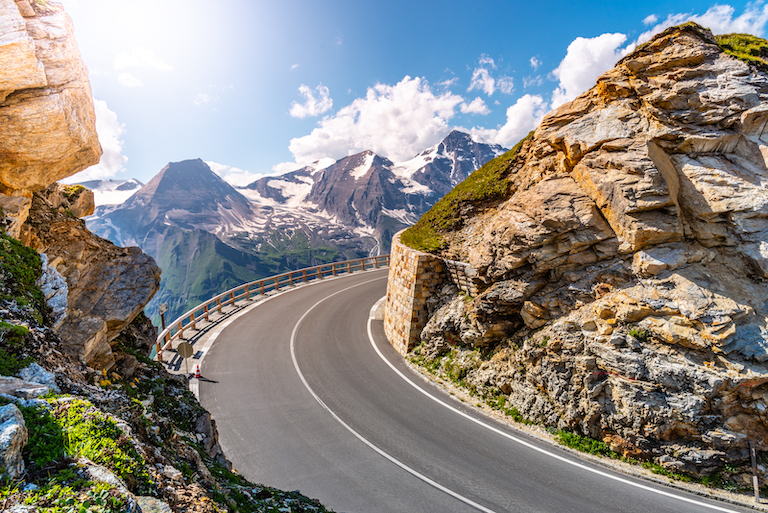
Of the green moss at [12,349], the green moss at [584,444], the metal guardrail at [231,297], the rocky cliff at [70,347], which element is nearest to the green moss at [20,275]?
the rocky cliff at [70,347]

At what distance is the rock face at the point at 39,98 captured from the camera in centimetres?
584

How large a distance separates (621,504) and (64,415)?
419 inches

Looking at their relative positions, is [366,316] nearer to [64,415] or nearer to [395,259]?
[395,259]

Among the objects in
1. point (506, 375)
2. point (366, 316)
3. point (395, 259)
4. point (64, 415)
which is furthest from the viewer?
point (366, 316)

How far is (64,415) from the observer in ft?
10.3

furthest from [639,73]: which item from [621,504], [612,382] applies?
[621,504]

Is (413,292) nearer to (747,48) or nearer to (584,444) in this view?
(584,444)

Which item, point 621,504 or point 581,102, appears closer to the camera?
point 621,504

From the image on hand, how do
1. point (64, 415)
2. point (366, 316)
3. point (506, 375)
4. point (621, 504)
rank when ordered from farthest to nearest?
point (366, 316)
point (506, 375)
point (621, 504)
point (64, 415)

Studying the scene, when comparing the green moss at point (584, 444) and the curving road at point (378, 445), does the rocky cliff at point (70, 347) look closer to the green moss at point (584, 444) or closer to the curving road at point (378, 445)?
the curving road at point (378, 445)

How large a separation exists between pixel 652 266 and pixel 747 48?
6931mm

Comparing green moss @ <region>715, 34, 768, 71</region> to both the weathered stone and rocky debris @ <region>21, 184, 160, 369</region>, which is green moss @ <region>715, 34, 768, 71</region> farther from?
rocky debris @ <region>21, 184, 160, 369</region>

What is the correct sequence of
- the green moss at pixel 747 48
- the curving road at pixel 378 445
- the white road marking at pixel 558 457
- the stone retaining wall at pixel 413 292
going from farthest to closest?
1. the stone retaining wall at pixel 413 292
2. the green moss at pixel 747 48
3. the curving road at pixel 378 445
4. the white road marking at pixel 558 457

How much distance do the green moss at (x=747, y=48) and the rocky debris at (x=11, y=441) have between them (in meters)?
15.9
